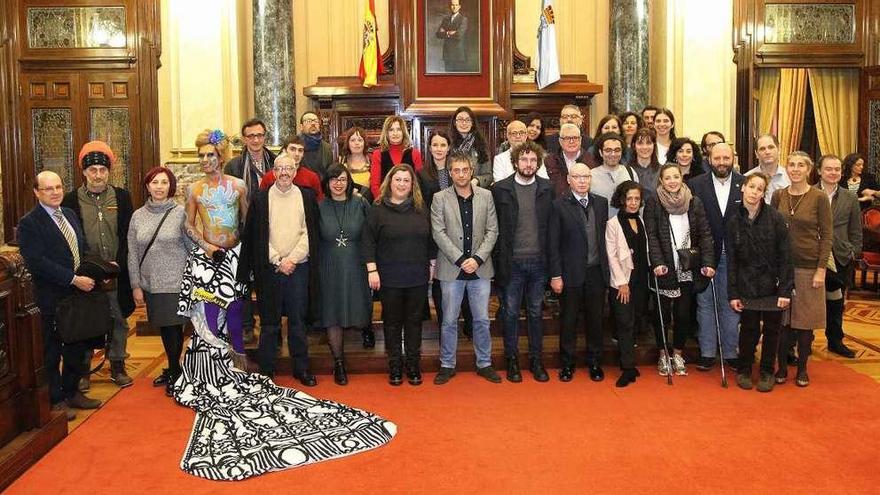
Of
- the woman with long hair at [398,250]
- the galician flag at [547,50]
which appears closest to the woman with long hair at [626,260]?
the woman with long hair at [398,250]

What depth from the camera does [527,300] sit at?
547 centimetres

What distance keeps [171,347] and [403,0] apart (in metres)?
5.58

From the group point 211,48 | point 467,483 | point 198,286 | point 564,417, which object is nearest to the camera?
point 467,483

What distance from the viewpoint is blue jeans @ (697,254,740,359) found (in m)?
5.50

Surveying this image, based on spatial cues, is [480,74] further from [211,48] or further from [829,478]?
[829,478]

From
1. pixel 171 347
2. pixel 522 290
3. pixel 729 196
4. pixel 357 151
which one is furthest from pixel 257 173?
pixel 729 196

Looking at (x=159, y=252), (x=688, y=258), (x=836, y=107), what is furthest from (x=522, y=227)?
(x=836, y=107)

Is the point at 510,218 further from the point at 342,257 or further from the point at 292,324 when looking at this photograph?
the point at 292,324

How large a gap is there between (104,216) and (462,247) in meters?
2.35

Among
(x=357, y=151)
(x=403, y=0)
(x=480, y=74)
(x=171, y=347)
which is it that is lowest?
(x=171, y=347)

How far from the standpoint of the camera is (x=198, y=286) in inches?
202

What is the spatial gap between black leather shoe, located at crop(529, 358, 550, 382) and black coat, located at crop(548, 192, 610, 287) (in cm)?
57

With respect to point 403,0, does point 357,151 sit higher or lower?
lower

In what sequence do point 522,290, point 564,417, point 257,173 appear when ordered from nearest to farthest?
point 564,417, point 522,290, point 257,173
